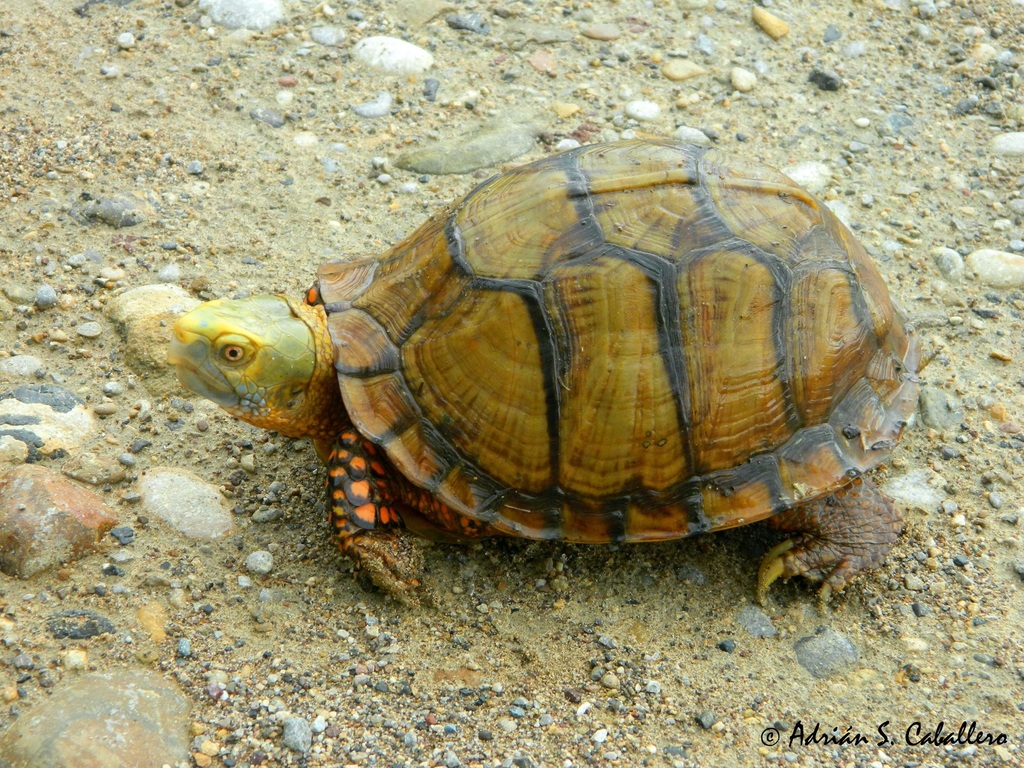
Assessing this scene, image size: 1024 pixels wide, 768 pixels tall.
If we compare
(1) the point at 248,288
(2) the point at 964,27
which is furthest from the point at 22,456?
(2) the point at 964,27

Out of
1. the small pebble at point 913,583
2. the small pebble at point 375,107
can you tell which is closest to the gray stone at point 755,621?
the small pebble at point 913,583

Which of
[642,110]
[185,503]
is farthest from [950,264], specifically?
[185,503]

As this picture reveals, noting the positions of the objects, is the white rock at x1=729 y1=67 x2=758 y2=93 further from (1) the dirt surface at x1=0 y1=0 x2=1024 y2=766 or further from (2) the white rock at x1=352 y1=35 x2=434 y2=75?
(2) the white rock at x1=352 y1=35 x2=434 y2=75

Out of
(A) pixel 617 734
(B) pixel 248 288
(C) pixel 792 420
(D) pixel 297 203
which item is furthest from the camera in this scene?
(D) pixel 297 203

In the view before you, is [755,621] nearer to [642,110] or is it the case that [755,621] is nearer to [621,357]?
[621,357]

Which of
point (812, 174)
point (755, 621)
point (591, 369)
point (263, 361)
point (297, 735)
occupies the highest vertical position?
point (591, 369)

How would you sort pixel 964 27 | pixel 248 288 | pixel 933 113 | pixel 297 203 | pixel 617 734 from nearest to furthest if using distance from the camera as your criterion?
pixel 617 734 → pixel 248 288 → pixel 297 203 → pixel 933 113 → pixel 964 27

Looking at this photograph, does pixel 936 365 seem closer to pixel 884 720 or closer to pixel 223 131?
pixel 884 720

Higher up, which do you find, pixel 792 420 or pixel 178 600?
pixel 792 420
